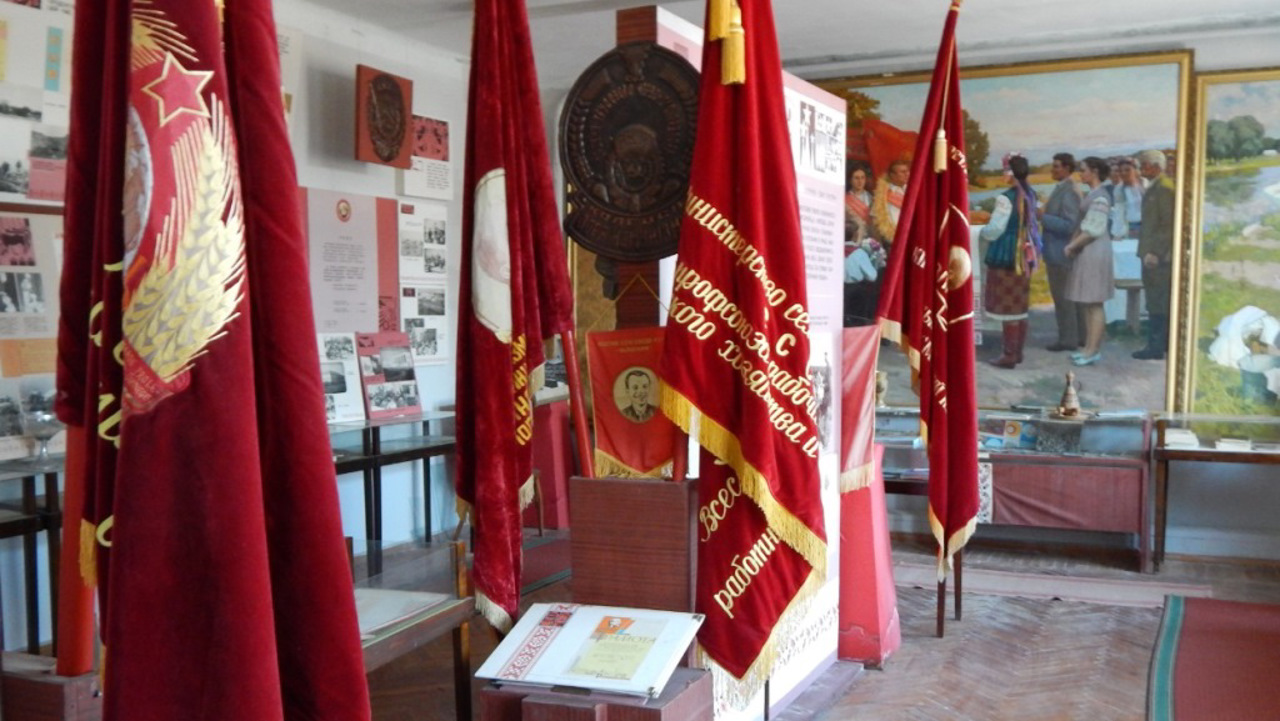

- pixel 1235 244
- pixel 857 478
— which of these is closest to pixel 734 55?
pixel 857 478

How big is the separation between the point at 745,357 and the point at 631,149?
601 millimetres

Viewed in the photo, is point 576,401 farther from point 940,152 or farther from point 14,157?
point 14,157

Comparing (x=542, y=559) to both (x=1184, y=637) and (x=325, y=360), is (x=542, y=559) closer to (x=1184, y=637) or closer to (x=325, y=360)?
(x=325, y=360)

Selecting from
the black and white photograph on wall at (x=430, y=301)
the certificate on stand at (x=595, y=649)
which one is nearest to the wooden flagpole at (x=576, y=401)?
the certificate on stand at (x=595, y=649)

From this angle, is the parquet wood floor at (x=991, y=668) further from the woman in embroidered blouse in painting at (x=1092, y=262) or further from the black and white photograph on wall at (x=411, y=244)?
the black and white photograph on wall at (x=411, y=244)

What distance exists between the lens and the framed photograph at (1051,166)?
6.36m

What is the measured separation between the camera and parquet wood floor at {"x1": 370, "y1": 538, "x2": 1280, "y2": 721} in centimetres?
382

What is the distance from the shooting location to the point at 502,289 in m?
2.52

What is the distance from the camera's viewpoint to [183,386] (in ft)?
3.60

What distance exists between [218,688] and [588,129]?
1839 mm

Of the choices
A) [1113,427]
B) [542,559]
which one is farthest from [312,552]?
[1113,427]

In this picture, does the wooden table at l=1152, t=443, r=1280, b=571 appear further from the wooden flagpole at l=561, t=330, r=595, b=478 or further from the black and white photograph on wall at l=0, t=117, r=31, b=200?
the black and white photograph on wall at l=0, t=117, r=31, b=200

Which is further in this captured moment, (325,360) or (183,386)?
(325,360)

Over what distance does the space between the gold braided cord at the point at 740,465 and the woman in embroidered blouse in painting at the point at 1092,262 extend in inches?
182
